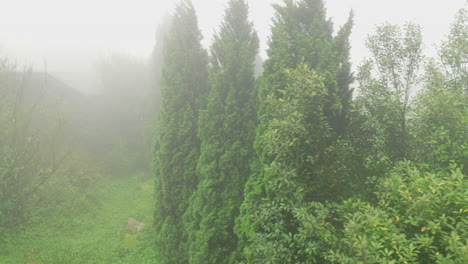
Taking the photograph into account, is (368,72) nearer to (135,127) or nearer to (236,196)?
(236,196)

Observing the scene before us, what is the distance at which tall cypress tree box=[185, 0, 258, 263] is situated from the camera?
8.85 metres

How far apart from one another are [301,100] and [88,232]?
1354 centimetres

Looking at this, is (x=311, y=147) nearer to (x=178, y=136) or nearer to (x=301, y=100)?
(x=301, y=100)

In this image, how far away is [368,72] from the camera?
276 inches

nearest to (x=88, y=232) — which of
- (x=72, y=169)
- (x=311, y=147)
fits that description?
(x=72, y=169)

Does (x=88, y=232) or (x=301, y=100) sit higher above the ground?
(x=301, y=100)

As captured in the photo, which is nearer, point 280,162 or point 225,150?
point 280,162

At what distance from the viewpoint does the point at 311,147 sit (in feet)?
16.6

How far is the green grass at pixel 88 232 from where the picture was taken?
11383 mm

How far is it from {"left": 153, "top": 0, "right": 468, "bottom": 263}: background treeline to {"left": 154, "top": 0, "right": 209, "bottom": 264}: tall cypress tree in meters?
0.05

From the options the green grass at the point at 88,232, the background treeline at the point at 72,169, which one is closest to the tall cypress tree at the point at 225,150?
the green grass at the point at 88,232

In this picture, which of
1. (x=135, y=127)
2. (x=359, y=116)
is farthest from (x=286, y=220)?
(x=135, y=127)

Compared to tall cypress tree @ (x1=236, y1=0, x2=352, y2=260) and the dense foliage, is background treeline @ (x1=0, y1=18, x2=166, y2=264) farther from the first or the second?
tall cypress tree @ (x1=236, y1=0, x2=352, y2=260)

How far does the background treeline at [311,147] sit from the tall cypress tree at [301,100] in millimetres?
37
